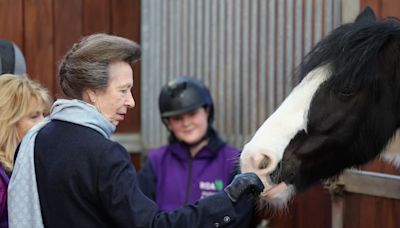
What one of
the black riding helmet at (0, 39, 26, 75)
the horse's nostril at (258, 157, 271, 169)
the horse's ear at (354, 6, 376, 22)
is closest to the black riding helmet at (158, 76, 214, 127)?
the black riding helmet at (0, 39, 26, 75)

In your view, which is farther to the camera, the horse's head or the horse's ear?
the horse's ear

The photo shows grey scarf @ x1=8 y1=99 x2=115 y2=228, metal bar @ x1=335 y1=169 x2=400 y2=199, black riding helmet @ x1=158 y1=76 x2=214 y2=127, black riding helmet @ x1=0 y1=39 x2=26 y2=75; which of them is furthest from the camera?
black riding helmet @ x1=158 y1=76 x2=214 y2=127

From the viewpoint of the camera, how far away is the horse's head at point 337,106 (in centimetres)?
295

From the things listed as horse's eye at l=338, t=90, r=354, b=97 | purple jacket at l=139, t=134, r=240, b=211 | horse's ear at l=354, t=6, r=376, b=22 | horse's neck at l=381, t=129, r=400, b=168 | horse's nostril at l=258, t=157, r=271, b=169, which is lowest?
purple jacket at l=139, t=134, r=240, b=211

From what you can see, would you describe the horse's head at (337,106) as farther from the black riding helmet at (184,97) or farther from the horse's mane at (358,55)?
the black riding helmet at (184,97)

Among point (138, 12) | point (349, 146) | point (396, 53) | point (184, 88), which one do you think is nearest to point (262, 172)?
point (349, 146)

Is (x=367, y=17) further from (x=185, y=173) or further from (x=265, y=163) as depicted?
(x=185, y=173)

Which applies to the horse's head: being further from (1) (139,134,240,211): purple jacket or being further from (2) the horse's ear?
(1) (139,134,240,211): purple jacket

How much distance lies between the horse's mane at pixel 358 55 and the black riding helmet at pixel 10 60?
1.63 meters

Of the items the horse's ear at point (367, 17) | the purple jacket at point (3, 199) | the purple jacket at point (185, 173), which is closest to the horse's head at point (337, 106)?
the horse's ear at point (367, 17)

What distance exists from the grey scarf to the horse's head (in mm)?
630

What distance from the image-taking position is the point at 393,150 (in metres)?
3.28

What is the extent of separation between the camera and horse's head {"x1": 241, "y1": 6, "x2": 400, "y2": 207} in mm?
2945

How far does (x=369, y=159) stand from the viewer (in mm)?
3191
